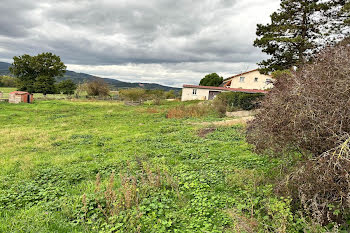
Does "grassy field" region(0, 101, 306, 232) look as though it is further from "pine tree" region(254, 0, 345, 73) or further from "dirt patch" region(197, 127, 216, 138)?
"pine tree" region(254, 0, 345, 73)

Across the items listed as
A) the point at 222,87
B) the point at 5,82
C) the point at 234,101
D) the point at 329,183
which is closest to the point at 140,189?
the point at 329,183

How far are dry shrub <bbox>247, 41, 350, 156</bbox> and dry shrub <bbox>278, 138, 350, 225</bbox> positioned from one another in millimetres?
288

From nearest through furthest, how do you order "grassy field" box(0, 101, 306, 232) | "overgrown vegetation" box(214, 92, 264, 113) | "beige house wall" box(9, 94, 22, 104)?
1. "grassy field" box(0, 101, 306, 232)
2. "overgrown vegetation" box(214, 92, 264, 113)
3. "beige house wall" box(9, 94, 22, 104)

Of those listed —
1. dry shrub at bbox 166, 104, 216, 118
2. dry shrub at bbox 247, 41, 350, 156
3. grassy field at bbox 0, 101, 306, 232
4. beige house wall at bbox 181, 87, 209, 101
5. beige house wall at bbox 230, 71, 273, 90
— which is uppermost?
beige house wall at bbox 230, 71, 273, 90

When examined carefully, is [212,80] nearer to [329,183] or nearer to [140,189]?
[140,189]

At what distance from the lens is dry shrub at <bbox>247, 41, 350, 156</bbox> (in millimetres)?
2828

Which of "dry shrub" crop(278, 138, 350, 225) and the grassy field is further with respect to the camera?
the grassy field

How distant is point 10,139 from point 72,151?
4.49 meters

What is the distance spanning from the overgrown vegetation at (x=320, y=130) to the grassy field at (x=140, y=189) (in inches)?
20.0

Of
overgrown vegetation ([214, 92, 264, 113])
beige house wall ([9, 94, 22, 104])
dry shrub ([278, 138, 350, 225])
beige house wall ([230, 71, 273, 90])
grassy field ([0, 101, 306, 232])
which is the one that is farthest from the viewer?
beige house wall ([230, 71, 273, 90])

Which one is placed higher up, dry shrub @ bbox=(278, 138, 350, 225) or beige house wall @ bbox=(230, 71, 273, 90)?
beige house wall @ bbox=(230, 71, 273, 90)

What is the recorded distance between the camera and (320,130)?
2.92 m

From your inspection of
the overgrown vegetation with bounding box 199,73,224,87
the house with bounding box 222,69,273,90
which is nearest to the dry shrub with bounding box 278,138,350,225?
the house with bounding box 222,69,273,90

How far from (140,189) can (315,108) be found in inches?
143
